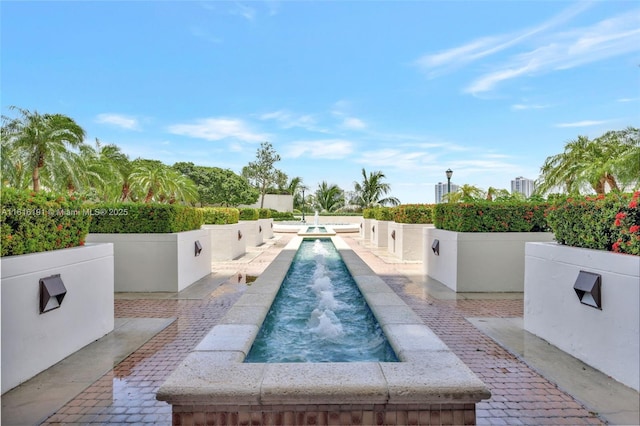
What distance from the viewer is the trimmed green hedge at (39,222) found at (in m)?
3.46

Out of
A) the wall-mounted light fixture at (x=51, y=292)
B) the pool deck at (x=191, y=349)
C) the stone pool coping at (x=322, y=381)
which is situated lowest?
the pool deck at (x=191, y=349)

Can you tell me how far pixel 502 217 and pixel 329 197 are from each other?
35.0 meters

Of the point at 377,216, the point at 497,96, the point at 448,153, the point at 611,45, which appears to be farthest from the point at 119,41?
the point at 448,153

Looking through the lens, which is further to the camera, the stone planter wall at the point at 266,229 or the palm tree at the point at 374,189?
the palm tree at the point at 374,189

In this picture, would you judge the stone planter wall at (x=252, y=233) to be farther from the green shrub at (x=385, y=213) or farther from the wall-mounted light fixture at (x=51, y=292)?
the wall-mounted light fixture at (x=51, y=292)

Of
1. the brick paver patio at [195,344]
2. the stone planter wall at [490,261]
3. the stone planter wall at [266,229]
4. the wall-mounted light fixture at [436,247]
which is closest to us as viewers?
the brick paver patio at [195,344]

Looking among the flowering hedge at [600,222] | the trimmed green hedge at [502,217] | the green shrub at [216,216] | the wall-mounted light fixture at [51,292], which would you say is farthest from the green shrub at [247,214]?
the flowering hedge at [600,222]

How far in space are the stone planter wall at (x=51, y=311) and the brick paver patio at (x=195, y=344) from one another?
769mm

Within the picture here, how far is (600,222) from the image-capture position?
3711 mm

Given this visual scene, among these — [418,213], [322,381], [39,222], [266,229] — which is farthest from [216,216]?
[322,381]

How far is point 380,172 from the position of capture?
34.0m

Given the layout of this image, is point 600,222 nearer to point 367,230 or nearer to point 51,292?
point 51,292

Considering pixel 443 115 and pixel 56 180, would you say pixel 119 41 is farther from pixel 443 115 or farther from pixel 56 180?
pixel 443 115

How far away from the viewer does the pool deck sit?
2.63 metres
